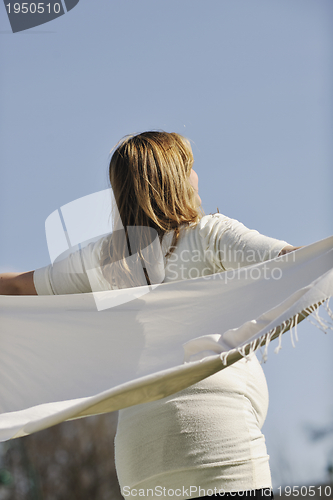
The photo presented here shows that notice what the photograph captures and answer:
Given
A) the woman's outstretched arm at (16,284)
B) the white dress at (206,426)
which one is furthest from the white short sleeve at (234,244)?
the woman's outstretched arm at (16,284)

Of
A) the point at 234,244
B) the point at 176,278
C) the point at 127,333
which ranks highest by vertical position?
the point at 234,244

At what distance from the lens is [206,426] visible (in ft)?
3.57

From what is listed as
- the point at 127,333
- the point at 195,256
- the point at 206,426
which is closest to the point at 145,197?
the point at 195,256

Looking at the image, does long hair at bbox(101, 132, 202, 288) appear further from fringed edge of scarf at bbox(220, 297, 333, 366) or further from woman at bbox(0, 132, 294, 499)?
fringed edge of scarf at bbox(220, 297, 333, 366)

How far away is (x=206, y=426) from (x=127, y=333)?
1.31ft

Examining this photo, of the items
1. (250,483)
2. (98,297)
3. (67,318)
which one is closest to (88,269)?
(98,297)

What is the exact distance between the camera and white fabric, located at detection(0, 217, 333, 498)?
1.09 meters

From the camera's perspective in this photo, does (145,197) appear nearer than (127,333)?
Yes

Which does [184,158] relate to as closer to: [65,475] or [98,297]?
[98,297]

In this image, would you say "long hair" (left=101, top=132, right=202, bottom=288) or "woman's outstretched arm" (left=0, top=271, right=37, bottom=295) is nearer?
"long hair" (left=101, top=132, right=202, bottom=288)

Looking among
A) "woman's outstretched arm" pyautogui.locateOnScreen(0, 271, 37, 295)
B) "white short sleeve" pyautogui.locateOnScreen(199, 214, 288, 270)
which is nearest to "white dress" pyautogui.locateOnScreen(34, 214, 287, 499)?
"white short sleeve" pyautogui.locateOnScreen(199, 214, 288, 270)

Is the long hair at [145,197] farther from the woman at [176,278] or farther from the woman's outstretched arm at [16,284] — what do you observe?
the woman's outstretched arm at [16,284]

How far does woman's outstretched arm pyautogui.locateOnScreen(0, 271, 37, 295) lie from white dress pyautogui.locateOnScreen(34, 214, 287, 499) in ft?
1.58

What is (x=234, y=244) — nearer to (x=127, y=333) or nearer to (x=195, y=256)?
(x=195, y=256)
